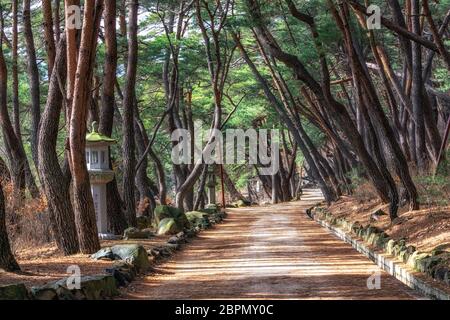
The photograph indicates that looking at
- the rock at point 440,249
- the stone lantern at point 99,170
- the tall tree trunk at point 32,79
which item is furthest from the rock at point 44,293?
the tall tree trunk at point 32,79

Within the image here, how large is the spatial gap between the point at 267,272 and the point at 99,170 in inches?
233

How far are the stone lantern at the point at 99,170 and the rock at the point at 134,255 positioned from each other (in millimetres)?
3816

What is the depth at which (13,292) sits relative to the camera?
8094 millimetres

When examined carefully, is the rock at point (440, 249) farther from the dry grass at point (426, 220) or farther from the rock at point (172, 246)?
the rock at point (172, 246)

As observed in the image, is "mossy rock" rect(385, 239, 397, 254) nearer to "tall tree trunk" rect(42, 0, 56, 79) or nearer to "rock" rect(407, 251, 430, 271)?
"rock" rect(407, 251, 430, 271)

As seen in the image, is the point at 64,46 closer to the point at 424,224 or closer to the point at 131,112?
the point at 131,112

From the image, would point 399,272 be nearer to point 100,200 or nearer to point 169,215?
point 100,200

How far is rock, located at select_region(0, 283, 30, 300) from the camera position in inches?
315

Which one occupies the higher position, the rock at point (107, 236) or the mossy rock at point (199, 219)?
the rock at point (107, 236)

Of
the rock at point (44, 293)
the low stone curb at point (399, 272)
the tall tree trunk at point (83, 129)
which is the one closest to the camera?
the rock at point (44, 293)

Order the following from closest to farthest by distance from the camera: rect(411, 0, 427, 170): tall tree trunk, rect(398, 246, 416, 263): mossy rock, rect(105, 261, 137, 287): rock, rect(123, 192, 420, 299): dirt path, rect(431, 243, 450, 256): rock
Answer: rect(123, 192, 420, 299): dirt path < rect(105, 261, 137, 287): rock < rect(431, 243, 450, 256): rock < rect(398, 246, 416, 263): mossy rock < rect(411, 0, 427, 170): tall tree trunk

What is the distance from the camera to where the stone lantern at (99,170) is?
55.7 feet

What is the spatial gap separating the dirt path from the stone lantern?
2.07m

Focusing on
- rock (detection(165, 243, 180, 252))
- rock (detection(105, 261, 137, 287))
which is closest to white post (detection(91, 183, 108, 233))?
rock (detection(165, 243, 180, 252))
